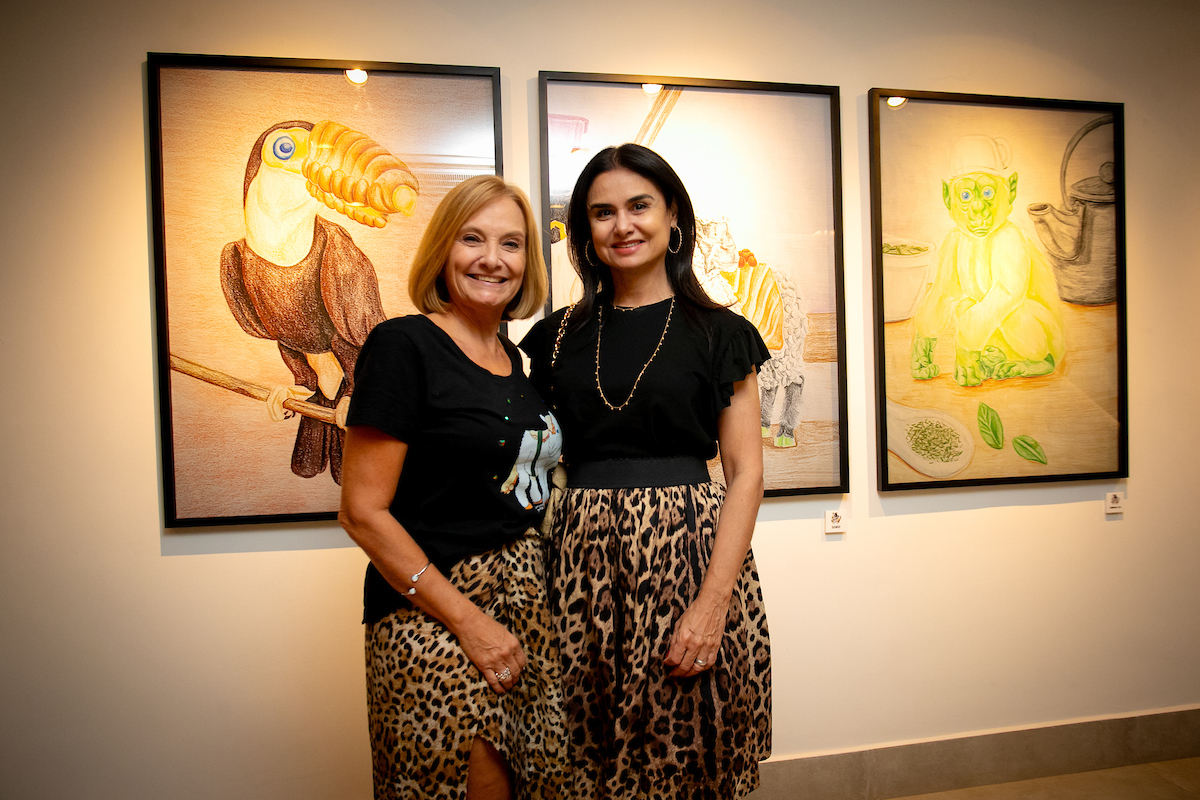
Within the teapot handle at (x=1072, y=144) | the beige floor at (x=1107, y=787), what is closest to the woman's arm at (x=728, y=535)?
the beige floor at (x=1107, y=787)

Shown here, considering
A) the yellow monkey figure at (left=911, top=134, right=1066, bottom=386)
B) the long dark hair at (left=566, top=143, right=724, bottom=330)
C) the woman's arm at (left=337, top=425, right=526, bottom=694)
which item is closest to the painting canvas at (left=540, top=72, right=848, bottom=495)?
the yellow monkey figure at (left=911, top=134, right=1066, bottom=386)

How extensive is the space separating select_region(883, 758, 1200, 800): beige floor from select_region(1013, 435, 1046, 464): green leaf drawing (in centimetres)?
124

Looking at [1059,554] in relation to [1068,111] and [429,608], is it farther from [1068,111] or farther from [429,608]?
[429,608]

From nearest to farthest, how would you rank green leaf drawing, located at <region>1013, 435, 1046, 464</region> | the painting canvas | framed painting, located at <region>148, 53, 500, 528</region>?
framed painting, located at <region>148, 53, 500, 528</region> < the painting canvas < green leaf drawing, located at <region>1013, 435, 1046, 464</region>

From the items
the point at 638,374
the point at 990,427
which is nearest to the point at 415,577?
the point at 638,374

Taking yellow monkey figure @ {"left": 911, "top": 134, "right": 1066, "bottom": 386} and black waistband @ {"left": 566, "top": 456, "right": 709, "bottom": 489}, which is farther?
yellow monkey figure @ {"left": 911, "top": 134, "right": 1066, "bottom": 386}

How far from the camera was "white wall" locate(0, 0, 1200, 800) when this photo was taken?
2.00 m

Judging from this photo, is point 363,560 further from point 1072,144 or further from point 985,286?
point 1072,144

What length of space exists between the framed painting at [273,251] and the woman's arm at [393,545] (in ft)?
2.94

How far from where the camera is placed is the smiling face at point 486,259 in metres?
1.34

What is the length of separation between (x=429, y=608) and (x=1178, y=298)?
10.2 feet

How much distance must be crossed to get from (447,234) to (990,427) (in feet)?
7.11

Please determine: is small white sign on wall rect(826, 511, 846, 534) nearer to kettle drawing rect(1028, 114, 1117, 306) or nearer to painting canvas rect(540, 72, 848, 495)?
painting canvas rect(540, 72, 848, 495)

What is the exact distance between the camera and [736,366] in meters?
1.39
